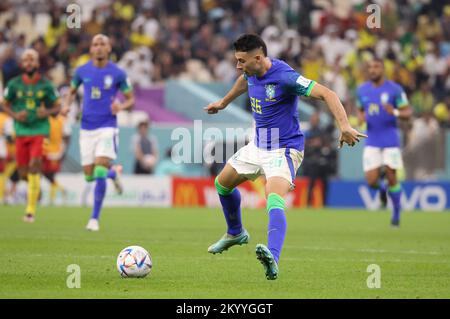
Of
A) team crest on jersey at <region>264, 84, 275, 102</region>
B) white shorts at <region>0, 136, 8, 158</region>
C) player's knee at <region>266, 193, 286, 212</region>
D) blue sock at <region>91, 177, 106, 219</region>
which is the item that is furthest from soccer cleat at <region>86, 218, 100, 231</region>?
white shorts at <region>0, 136, 8, 158</region>

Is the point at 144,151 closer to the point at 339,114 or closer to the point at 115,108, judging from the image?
the point at 115,108

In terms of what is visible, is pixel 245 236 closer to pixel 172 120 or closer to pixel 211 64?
pixel 172 120

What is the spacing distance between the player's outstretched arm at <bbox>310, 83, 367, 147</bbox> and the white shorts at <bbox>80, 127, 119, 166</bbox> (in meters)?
6.86

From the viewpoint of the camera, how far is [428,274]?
1047 cm

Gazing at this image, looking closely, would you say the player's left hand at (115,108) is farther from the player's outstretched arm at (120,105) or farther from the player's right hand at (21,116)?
the player's right hand at (21,116)

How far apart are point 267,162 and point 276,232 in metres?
0.92

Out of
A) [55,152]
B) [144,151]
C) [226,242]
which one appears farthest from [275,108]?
[55,152]

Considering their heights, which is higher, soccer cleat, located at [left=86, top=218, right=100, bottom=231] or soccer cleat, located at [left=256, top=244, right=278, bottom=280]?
soccer cleat, located at [left=86, top=218, right=100, bottom=231]

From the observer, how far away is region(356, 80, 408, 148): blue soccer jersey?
18297mm

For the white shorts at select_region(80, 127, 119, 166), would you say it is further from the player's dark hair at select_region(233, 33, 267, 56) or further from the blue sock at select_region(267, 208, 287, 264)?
the blue sock at select_region(267, 208, 287, 264)

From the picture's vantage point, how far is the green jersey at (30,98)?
17.5 metres

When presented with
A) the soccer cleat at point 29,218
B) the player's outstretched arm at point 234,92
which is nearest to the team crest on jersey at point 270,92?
the player's outstretched arm at point 234,92

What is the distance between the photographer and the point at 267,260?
9.21 metres
